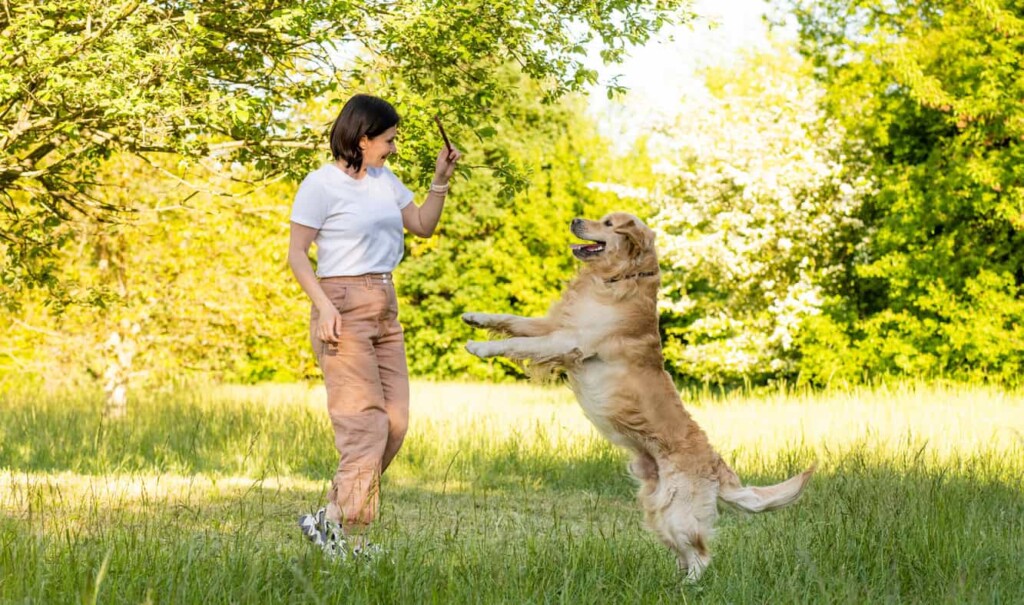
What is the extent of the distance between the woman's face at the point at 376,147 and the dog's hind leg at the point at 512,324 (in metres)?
0.95

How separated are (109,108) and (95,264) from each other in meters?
7.07

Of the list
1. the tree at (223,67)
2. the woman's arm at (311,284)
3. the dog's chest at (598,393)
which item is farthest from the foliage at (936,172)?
the woman's arm at (311,284)

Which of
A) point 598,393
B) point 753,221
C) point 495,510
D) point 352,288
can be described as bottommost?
point 495,510

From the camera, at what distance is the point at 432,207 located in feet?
14.9

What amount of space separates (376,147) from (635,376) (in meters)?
1.54

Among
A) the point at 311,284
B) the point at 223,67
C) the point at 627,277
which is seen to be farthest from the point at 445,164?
the point at 223,67

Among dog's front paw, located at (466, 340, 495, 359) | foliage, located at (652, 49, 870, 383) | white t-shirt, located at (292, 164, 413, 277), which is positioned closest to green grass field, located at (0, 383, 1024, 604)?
dog's front paw, located at (466, 340, 495, 359)

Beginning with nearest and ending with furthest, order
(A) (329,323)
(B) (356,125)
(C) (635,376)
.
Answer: (A) (329,323) < (B) (356,125) < (C) (635,376)

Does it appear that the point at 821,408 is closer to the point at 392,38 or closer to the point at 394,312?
the point at 392,38

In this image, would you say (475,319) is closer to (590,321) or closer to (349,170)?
(590,321)

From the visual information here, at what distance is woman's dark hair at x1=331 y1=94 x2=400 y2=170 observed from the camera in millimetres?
4188

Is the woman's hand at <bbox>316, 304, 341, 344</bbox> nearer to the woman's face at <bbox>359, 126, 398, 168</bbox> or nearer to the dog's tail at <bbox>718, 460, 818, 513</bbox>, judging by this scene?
the woman's face at <bbox>359, 126, 398, 168</bbox>

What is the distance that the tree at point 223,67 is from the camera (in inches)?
229

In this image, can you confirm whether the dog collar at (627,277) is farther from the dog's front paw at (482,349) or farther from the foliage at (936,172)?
the foliage at (936,172)
